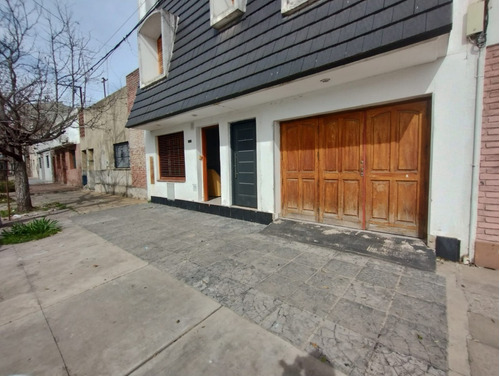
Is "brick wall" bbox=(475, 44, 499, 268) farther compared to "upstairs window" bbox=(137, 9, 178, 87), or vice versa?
"upstairs window" bbox=(137, 9, 178, 87)

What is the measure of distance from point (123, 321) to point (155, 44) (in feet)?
29.7

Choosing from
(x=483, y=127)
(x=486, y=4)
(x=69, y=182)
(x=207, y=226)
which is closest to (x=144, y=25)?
(x=207, y=226)

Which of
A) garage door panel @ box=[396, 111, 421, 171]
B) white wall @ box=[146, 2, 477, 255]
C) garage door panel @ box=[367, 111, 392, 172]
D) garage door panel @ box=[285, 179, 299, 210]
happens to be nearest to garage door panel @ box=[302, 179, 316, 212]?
garage door panel @ box=[285, 179, 299, 210]

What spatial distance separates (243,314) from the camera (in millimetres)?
2400

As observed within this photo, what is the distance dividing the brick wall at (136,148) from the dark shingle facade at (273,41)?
10.1 feet

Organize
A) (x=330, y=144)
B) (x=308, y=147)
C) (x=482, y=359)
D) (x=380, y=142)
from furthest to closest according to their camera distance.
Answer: (x=308, y=147) < (x=330, y=144) < (x=380, y=142) < (x=482, y=359)

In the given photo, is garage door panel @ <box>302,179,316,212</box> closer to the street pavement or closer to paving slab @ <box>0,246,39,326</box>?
the street pavement

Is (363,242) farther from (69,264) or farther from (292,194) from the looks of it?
(69,264)

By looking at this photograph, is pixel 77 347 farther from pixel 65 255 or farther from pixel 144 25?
pixel 144 25

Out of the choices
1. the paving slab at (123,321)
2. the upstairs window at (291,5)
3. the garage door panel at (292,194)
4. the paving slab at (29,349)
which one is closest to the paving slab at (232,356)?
the paving slab at (123,321)

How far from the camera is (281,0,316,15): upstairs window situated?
3.98 metres

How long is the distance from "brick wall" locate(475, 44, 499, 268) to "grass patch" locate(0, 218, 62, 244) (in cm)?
826

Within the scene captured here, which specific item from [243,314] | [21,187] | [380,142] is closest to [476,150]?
[380,142]

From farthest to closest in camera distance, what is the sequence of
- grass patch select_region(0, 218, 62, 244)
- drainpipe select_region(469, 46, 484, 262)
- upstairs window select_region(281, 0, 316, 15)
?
grass patch select_region(0, 218, 62, 244) < upstairs window select_region(281, 0, 316, 15) < drainpipe select_region(469, 46, 484, 262)
